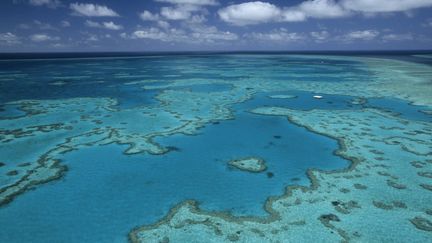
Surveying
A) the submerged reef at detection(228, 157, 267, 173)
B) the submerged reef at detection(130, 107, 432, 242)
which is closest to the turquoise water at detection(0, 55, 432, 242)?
the submerged reef at detection(228, 157, 267, 173)

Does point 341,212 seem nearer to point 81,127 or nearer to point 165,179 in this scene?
point 165,179

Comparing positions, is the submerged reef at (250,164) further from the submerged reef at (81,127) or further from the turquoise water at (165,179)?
the submerged reef at (81,127)

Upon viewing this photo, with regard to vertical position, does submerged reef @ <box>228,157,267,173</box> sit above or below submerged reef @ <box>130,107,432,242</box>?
above

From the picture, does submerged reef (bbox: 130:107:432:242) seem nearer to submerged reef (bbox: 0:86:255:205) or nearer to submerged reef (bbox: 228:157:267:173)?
submerged reef (bbox: 228:157:267:173)

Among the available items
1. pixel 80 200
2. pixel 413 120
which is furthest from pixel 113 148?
pixel 413 120

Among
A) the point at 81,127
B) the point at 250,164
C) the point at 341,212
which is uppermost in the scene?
the point at 81,127

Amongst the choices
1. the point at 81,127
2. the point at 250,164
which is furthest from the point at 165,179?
the point at 81,127

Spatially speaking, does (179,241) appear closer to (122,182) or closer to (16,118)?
(122,182)

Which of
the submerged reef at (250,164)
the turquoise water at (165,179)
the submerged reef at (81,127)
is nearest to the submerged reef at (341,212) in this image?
the turquoise water at (165,179)
